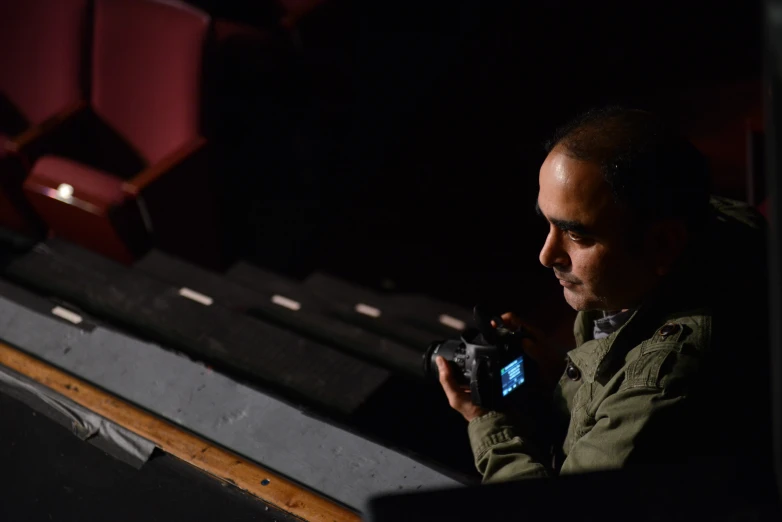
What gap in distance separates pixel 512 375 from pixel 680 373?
17cm

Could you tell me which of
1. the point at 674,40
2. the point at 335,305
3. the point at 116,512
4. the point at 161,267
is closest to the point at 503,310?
the point at 335,305

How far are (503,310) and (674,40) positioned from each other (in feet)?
2.66

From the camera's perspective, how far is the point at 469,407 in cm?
67

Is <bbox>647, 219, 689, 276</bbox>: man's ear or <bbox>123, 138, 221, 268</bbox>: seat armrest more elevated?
<bbox>647, 219, 689, 276</bbox>: man's ear

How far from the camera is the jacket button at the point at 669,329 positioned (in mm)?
530

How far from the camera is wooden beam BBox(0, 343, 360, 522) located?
64cm

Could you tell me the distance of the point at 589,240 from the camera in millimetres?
549

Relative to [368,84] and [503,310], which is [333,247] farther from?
[368,84]

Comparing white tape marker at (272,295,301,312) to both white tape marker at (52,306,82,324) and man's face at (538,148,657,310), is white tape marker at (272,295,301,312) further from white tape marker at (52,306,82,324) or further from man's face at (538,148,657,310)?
man's face at (538,148,657,310)

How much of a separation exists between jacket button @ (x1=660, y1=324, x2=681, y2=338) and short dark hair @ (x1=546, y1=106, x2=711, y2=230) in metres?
0.06

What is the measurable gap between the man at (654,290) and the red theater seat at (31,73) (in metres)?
0.97

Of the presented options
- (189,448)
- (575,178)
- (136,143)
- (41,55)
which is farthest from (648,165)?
(41,55)

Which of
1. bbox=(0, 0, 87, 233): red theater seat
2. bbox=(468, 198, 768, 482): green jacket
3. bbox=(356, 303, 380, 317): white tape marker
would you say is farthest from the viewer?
bbox=(0, 0, 87, 233): red theater seat

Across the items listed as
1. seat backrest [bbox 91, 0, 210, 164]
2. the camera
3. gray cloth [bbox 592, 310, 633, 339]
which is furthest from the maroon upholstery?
gray cloth [bbox 592, 310, 633, 339]
